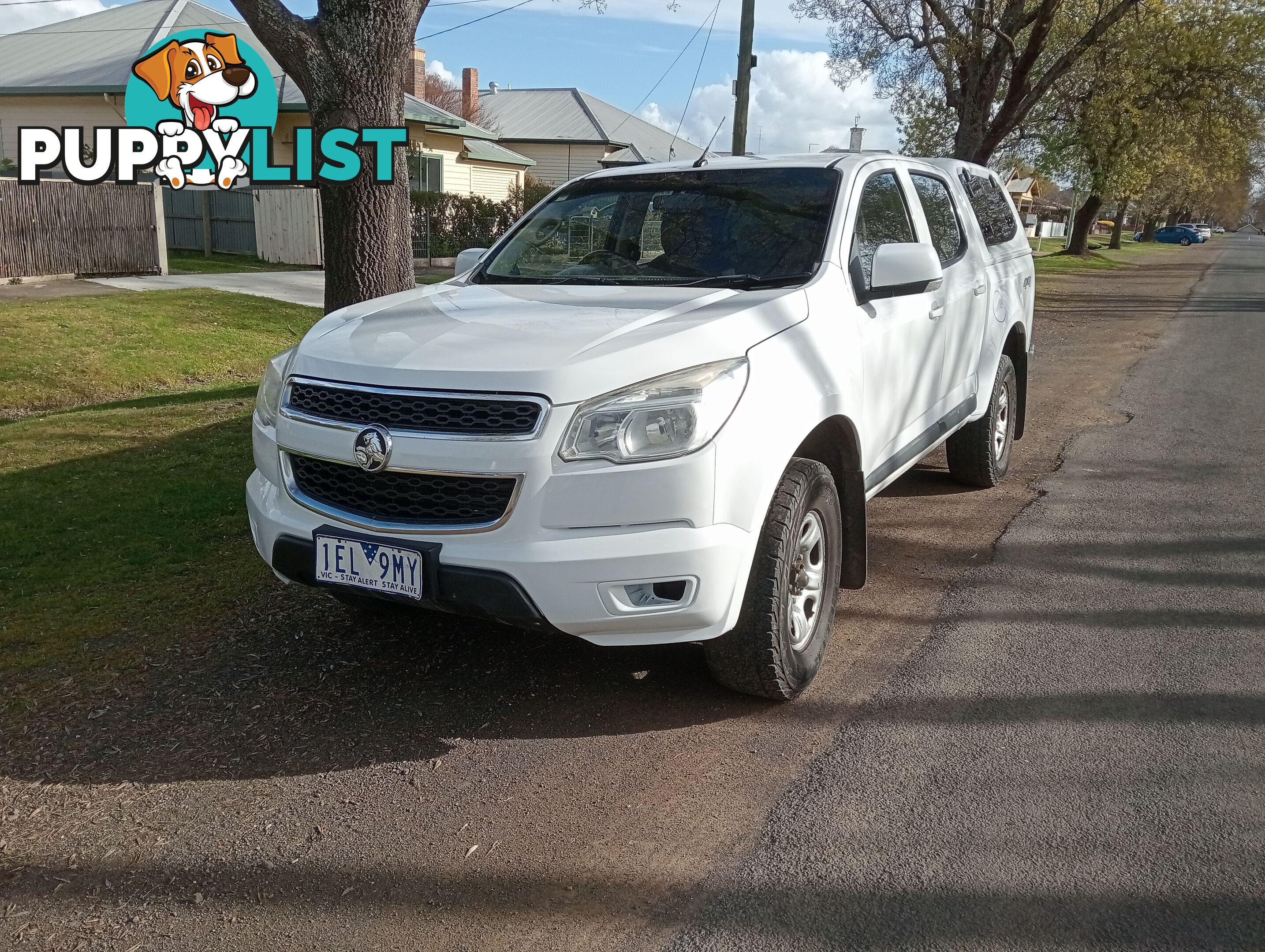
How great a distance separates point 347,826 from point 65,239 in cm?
1721

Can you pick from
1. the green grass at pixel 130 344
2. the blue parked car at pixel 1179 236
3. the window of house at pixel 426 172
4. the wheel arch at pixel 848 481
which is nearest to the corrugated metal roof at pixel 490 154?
the window of house at pixel 426 172

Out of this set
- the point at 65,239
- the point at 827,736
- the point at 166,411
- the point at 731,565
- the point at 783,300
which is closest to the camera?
the point at 731,565

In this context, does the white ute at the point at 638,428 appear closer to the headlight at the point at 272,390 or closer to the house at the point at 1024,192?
the headlight at the point at 272,390

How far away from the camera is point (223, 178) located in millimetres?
23781

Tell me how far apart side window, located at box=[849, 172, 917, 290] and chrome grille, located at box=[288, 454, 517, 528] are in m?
1.95

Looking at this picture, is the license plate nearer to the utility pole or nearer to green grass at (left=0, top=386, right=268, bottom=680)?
green grass at (left=0, top=386, right=268, bottom=680)

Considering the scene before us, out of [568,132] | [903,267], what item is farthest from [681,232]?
[568,132]

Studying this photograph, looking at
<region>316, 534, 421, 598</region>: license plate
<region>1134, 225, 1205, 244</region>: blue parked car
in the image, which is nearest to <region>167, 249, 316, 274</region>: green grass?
<region>316, 534, 421, 598</region>: license plate

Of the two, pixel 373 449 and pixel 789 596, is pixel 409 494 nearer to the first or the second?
pixel 373 449

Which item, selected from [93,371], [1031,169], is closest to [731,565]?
[93,371]

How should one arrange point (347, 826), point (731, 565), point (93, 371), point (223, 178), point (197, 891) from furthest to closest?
point (223, 178)
point (93, 371)
point (731, 565)
point (347, 826)
point (197, 891)

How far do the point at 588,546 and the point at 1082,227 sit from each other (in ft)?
156

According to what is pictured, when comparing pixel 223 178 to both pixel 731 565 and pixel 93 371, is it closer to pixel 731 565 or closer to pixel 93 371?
pixel 93 371

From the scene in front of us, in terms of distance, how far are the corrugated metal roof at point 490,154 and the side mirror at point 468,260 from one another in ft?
85.9
